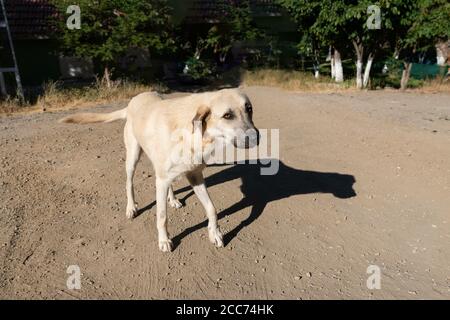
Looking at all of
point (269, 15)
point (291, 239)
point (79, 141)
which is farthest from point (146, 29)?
point (291, 239)

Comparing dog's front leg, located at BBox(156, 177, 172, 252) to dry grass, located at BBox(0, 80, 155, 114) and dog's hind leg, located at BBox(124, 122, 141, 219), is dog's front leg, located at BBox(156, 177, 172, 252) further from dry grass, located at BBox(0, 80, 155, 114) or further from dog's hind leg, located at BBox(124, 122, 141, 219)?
dry grass, located at BBox(0, 80, 155, 114)

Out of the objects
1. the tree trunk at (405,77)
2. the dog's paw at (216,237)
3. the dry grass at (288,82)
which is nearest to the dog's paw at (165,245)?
the dog's paw at (216,237)

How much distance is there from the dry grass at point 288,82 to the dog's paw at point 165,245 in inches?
433

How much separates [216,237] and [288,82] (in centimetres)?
1204

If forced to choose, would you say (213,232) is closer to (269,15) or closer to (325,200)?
(325,200)

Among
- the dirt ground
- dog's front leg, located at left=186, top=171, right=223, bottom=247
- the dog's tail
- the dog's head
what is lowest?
the dirt ground

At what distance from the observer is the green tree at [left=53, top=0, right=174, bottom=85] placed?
1083cm

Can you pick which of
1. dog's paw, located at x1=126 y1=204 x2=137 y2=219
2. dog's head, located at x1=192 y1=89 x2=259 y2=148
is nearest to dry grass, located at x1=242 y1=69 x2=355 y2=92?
dog's paw, located at x1=126 y1=204 x2=137 y2=219

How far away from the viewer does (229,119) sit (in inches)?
108

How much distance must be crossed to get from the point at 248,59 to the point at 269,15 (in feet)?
7.85

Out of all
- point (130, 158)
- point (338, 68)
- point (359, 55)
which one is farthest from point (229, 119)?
point (338, 68)

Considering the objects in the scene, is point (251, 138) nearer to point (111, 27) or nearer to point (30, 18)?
point (111, 27)

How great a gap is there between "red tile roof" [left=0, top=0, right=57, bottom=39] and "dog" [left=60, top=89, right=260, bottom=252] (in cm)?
1177

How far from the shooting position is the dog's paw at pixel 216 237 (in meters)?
3.54
